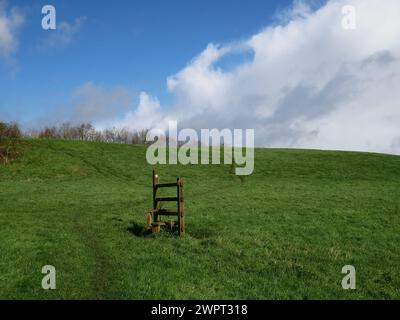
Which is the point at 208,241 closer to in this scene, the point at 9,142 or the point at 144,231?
the point at 144,231

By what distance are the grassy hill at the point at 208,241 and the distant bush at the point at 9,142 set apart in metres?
12.6

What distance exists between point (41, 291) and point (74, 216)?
17.6 m

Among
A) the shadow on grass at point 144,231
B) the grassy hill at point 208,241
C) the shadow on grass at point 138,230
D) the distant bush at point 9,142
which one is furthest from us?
the distant bush at point 9,142

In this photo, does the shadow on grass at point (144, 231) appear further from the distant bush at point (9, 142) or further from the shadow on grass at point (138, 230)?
the distant bush at point (9, 142)

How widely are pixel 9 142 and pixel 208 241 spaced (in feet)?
194

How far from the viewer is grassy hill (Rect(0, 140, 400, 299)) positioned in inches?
554

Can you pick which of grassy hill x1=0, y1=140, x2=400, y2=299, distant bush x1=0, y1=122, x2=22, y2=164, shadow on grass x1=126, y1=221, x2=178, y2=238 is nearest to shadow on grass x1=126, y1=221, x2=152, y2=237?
shadow on grass x1=126, y1=221, x2=178, y2=238

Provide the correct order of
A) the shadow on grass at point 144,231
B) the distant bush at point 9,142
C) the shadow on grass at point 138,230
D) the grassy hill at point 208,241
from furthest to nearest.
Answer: the distant bush at point 9,142 < the shadow on grass at point 138,230 < the shadow on grass at point 144,231 < the grassy hill at point 208,241

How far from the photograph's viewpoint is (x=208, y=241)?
2088 centimetres

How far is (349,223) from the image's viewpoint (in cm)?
2778

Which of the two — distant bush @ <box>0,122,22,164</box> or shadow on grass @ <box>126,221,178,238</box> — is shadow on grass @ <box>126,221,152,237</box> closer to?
shadow on grass @ <box>126,221,178,238</box>

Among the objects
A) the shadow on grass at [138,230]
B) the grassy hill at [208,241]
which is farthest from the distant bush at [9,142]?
the shadow on grass at [138,230]

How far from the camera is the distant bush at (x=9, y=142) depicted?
220 feet

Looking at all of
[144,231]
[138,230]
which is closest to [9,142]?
[138,230]
